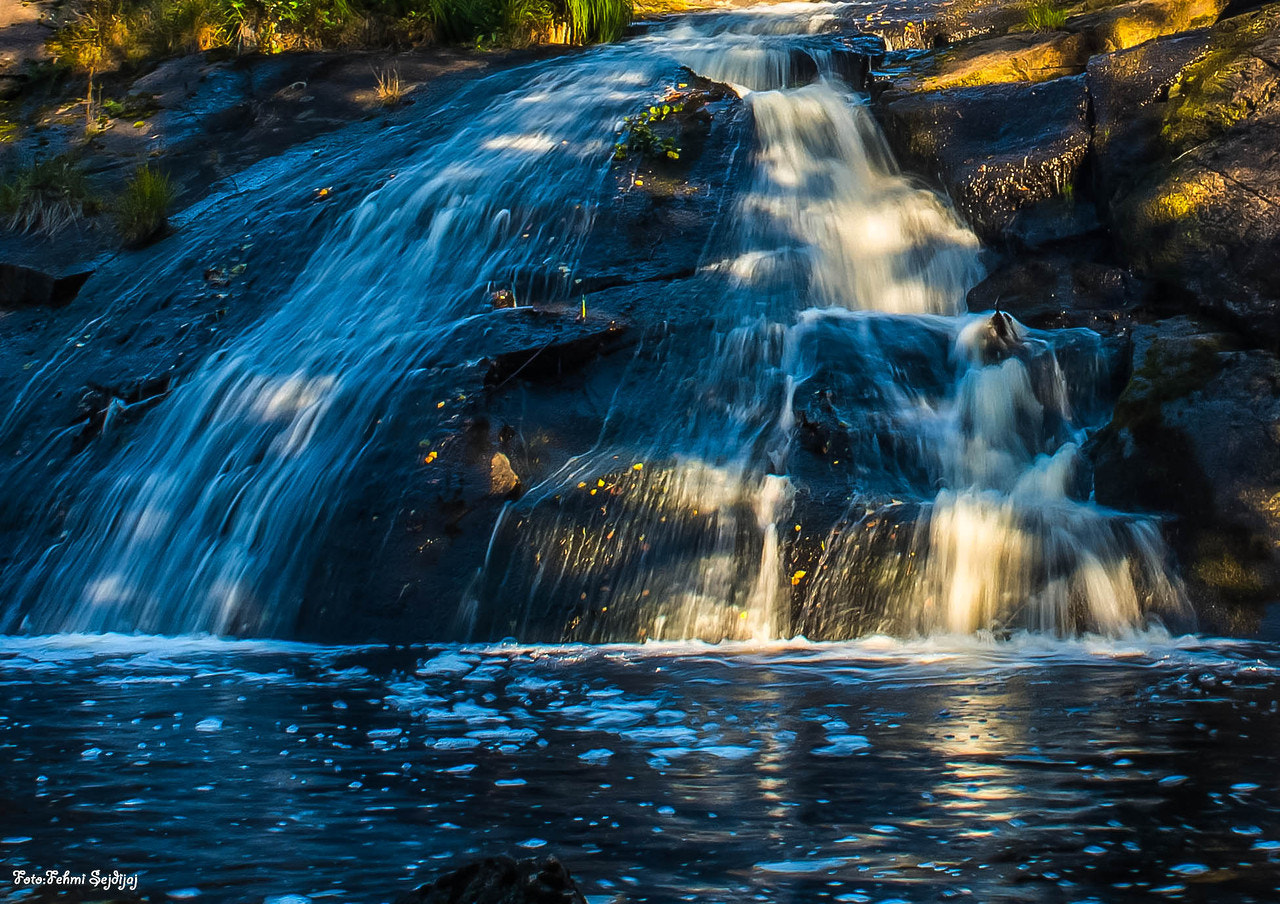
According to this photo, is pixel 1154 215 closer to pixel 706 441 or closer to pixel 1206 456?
pixel 1206 456

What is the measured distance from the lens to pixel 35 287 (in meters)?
9.55

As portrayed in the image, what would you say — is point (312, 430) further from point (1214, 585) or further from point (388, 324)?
point (1214, 585)

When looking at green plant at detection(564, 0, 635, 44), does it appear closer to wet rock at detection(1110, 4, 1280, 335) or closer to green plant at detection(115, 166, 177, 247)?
green plant at detection(115, 166, 177, 247)

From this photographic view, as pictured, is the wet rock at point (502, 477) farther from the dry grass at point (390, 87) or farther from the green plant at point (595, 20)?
the green plant at point (595, 20)

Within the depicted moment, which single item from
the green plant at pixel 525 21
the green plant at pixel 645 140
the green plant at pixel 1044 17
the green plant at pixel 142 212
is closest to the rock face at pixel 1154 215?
the green plant at pixel 1044 17

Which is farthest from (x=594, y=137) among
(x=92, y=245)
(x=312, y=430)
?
(x=92, y=245)

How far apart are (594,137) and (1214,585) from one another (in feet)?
19.0

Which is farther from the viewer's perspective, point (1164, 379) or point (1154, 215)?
point (1154, 215)

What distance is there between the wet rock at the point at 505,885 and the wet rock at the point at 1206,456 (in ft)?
13.6

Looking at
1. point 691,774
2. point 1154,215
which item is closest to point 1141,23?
point 1154,215

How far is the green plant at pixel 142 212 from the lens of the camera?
973cm

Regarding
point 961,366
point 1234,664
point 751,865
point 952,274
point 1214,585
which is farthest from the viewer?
point 952,274

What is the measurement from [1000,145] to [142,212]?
277 inches

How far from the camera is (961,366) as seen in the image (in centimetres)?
667
